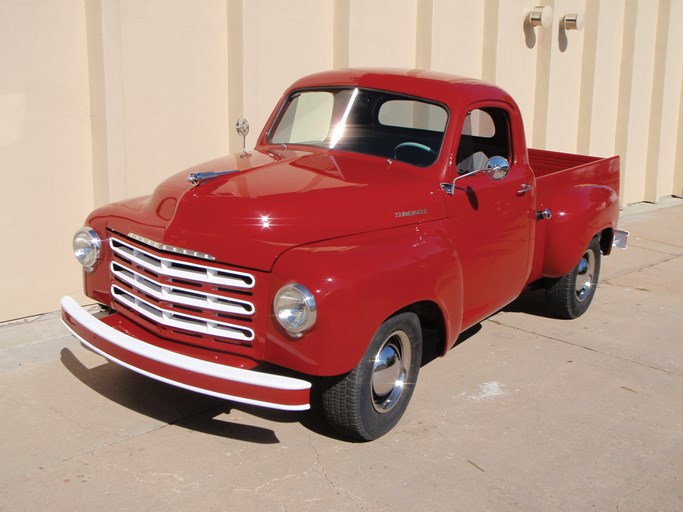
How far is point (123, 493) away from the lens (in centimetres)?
379

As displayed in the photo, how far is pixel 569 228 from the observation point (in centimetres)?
Answer: 596

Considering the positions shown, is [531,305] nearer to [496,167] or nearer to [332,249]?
[496,167]

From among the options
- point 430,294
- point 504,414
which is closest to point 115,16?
point 430,294

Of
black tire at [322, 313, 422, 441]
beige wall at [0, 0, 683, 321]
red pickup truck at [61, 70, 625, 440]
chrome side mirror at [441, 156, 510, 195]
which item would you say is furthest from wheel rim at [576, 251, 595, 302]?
beige wall at [0, 0, 683, 321]

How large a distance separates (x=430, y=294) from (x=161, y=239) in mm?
1387

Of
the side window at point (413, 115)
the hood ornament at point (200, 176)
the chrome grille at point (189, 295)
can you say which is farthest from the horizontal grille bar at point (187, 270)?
the side window at point (413, 115)

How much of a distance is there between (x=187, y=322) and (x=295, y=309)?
0.68 metres

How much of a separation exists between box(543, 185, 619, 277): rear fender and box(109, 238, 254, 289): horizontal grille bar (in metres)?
2.79

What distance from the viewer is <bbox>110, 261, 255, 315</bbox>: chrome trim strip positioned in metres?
3.96

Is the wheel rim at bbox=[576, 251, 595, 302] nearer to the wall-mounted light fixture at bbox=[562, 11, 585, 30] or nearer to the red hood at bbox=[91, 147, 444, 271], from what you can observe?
the red hood at bbox=[91, 147, 444, 271]

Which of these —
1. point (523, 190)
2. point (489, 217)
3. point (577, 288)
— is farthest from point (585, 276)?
point (489, 217)

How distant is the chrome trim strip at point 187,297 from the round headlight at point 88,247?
24 centimetres

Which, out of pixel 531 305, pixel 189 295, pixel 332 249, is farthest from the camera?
pixel 531 305

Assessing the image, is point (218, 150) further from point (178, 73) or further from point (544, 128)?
point (544, 128)
